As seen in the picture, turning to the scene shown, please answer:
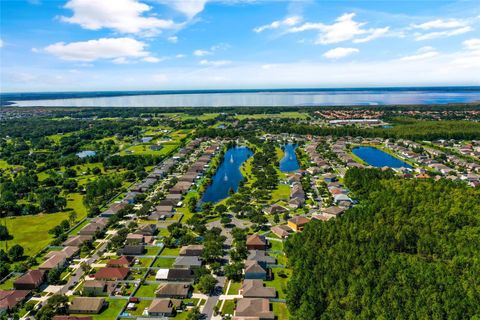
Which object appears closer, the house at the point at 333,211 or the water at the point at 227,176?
the house at the point at 333,211

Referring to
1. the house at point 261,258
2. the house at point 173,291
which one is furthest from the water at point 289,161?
the house at point 173,291

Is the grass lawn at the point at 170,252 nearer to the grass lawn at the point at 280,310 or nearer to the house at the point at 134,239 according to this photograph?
the house at the point at 134,239

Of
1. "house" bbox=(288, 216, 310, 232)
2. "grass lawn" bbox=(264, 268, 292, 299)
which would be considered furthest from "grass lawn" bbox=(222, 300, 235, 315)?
"house" bbox=(288, 216, 310, 232)

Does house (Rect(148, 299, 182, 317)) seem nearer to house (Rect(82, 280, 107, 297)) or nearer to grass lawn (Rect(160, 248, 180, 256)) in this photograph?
house (Rect(82, 280, 107, 297))

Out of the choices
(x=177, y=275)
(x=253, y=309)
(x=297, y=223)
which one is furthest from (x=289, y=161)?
(x=253, y=309)

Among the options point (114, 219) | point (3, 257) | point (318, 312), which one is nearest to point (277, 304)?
point (318, 312)

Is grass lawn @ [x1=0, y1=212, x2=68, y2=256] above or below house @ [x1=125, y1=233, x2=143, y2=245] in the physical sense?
below

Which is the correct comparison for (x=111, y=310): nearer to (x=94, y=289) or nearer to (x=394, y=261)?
(x=94, y=289)
